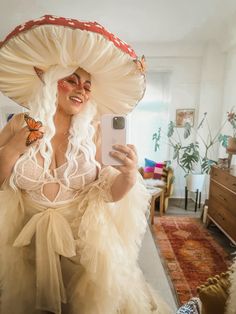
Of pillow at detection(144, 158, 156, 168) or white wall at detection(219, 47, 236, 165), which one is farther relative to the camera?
pillow at detection(144, 158, 156, 168)

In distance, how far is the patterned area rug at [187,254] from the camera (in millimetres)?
1701

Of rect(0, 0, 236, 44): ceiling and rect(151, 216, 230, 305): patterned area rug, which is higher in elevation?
rect(0, 0, 236, 44): ceiling

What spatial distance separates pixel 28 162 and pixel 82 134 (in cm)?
21

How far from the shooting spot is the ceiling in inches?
88.2

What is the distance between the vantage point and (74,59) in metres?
0.76

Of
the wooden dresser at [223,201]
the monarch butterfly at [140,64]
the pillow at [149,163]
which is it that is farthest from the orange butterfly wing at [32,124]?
the pillow at [149,163]

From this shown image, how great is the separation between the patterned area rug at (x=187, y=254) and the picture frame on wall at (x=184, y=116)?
1.55 metres

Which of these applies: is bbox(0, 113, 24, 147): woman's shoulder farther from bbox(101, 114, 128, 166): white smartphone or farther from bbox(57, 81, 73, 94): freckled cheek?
bbox(101, 114, 128, 166): white smartphone

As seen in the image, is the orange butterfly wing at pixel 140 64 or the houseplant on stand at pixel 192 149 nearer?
the orange butterfly wing at pixel 140 64

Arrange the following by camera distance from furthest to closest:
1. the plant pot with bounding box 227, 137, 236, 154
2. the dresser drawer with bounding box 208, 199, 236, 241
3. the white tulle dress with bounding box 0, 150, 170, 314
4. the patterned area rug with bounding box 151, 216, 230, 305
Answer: the plant pot with bounding box 227, 137, 236, 154
the dresser drawer with bounding box 208, 199, 236, 241
the patterned area rug with bounding box 151, 216, 230, 305
the white tulle dress with bounding box 0, 150, 170, 314

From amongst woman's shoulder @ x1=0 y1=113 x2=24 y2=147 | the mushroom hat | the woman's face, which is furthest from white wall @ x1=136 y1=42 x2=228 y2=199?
woman's shoulder @ x1=0 y1=113 x2=24 y2=147

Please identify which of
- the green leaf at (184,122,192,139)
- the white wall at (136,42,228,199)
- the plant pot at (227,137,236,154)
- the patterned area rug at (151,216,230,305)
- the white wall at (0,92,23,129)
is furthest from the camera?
the white wall at (0,92,23,129)

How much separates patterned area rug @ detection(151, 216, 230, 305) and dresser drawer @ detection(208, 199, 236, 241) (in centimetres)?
19

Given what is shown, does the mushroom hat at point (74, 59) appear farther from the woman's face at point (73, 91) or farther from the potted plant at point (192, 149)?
the potted plant at point (192, 149)
